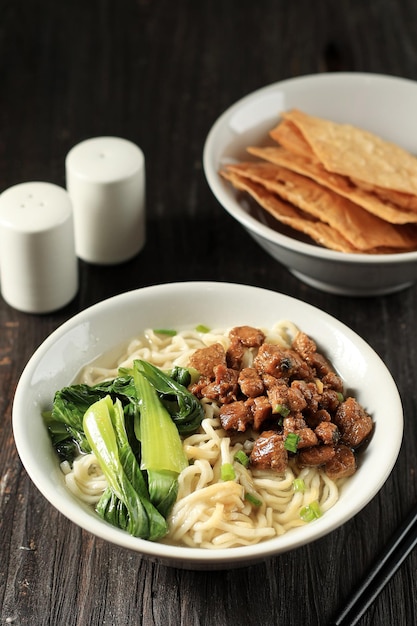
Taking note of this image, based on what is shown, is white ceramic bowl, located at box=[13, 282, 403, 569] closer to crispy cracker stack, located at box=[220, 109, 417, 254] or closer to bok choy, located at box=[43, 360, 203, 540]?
bok choy, located at box=[43, 360, 203, 540]

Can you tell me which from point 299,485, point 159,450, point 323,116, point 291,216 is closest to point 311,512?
point 299,485

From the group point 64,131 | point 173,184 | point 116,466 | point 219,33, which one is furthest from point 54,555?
point 219,33

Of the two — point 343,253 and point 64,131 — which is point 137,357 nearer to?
point 343,253

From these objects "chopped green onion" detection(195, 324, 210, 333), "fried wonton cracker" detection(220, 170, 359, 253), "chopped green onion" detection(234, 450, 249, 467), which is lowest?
"chopped green onion" detection(234, 450, 249, 467)

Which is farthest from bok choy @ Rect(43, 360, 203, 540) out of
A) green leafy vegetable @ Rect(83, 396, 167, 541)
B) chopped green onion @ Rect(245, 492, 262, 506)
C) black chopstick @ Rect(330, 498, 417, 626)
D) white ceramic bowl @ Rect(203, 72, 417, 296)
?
white ceramic bowl @ Rect(203, 72, 417, 296)

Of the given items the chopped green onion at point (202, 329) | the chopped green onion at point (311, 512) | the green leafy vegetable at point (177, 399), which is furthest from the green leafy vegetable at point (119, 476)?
the chopped green onion at point (202, 329)

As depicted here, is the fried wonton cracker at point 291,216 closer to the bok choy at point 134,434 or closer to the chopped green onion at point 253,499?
the bok choy at point 134,434
